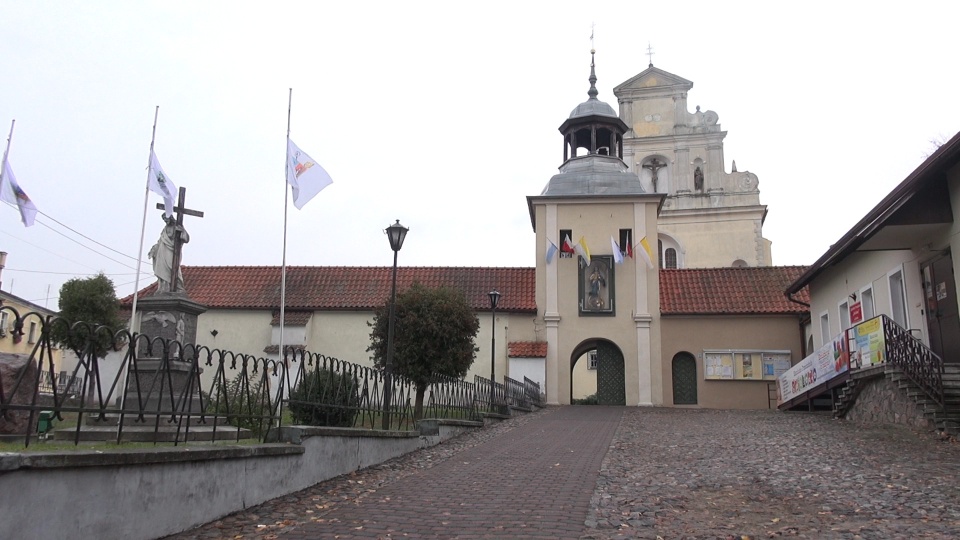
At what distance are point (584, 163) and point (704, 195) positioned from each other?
15054 millimetres

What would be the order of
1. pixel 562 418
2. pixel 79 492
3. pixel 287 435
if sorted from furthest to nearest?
1. pixel 562 418
2. pixel 287 435
3. pixel 79 492

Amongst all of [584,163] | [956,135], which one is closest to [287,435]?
[956,135]

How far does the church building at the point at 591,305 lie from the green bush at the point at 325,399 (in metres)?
16.9

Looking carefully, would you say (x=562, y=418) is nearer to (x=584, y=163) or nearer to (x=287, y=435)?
(x=287, y=435)

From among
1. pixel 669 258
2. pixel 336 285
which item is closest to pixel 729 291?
pixel 669 258

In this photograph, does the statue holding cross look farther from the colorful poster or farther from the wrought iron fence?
the colorful poster

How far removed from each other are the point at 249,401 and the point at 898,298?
15847 mm

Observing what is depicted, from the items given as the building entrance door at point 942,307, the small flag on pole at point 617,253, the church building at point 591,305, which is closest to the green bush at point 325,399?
the building entrance door at point 942,307

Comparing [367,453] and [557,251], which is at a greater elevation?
[557,251]

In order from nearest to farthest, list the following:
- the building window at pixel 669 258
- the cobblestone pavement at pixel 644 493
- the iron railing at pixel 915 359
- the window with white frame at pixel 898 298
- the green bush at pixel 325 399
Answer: the cobblestone pavement at pixel 644 493 < the green bush at pixel 325 399 < the iron railing at pixel 915 359 < the window with white frame at pixel 898 298 < the building window at pixel 669 258

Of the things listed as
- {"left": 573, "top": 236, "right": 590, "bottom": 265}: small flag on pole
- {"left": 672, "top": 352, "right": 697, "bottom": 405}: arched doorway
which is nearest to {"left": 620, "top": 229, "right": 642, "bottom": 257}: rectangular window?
{"left": 573, "top": 236, "right": 590, "bottom": 265}: small flag on pole

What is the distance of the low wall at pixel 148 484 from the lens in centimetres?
517

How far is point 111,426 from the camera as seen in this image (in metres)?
8.83

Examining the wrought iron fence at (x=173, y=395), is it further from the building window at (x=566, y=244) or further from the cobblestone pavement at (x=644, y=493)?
the building window at (x=566, y=244)
